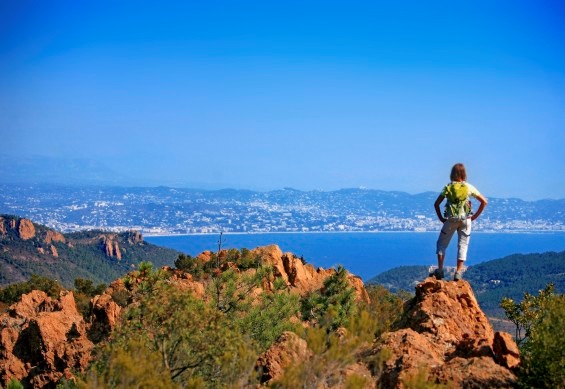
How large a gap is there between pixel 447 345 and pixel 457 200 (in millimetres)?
2924

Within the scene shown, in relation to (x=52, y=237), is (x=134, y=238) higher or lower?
lower

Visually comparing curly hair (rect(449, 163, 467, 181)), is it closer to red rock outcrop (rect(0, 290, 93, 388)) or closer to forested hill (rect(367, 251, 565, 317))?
red rock outcrop (rect(0, 290, 93, 388))

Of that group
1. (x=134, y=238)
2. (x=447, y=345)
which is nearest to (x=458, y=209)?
(x=447, y=345)

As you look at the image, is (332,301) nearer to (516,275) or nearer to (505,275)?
(516,275)

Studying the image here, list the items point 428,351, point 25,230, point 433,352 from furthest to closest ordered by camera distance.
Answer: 1. point 25,230
2. point 433,352
3. point 428,351

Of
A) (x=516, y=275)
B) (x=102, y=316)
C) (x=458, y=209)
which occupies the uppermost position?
(x=458, y=209)

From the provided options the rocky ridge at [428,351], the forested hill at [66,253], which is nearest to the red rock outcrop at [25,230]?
the forested hill at [66,253]

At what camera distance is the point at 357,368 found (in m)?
10.0

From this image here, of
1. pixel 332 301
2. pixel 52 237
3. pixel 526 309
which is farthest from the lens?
pixel 52 237

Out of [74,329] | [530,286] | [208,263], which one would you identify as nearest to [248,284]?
[74,329]

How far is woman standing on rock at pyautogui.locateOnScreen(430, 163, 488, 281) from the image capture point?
12.1 meters

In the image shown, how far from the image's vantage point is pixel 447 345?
11039 mm

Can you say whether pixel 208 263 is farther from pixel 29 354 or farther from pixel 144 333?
pixel 144 333

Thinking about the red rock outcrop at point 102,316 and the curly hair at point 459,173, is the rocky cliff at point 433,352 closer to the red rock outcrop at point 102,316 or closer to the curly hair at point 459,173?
the curly hair at point 459,173
